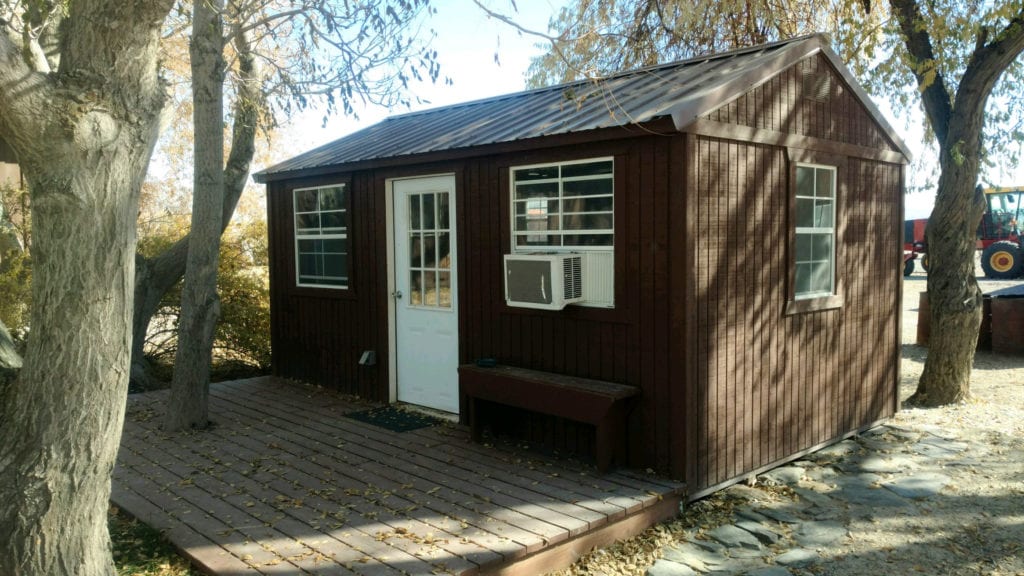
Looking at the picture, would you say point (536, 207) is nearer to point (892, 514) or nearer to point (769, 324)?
point (769, 324)

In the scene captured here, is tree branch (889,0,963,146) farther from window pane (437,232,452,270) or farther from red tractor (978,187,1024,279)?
red tractor (978,187,1024,279)

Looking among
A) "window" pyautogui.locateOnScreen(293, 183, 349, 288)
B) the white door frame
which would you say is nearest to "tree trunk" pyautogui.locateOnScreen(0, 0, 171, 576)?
the white door frame

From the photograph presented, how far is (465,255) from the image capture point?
631 cm

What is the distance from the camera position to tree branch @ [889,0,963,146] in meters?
7.71

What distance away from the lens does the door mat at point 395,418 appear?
641 cm

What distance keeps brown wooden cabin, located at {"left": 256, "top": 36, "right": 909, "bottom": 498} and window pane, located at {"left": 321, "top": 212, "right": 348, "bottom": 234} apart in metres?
0.02

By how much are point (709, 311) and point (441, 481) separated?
6.67ft

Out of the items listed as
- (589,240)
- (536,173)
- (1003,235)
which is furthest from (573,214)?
(1003,235)

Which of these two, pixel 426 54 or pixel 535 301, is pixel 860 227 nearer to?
pixel 535 301

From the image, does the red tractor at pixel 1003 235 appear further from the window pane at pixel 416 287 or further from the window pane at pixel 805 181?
the window pane at pixel 416 287

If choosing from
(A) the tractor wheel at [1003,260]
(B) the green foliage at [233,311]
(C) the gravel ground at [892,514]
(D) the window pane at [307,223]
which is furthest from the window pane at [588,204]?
(A) the tractor wheel at [1003,260]

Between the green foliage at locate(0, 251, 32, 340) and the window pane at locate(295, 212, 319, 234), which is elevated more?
the window pane at locate(295, 212, 319, 234)

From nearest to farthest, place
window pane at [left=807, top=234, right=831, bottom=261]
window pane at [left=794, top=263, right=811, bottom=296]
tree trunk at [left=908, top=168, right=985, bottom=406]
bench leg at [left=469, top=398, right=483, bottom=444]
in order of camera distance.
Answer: bench leg at [left=469, top=398, right=483, bottom=444] < window pane at [left=794, top=263, right=811, bottom=296] < window pane at [left=807, top=234, right=831, bottom=261] < tree trunk at [left=908, top=168, right=985, bottom=406]

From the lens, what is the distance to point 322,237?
7875mm
